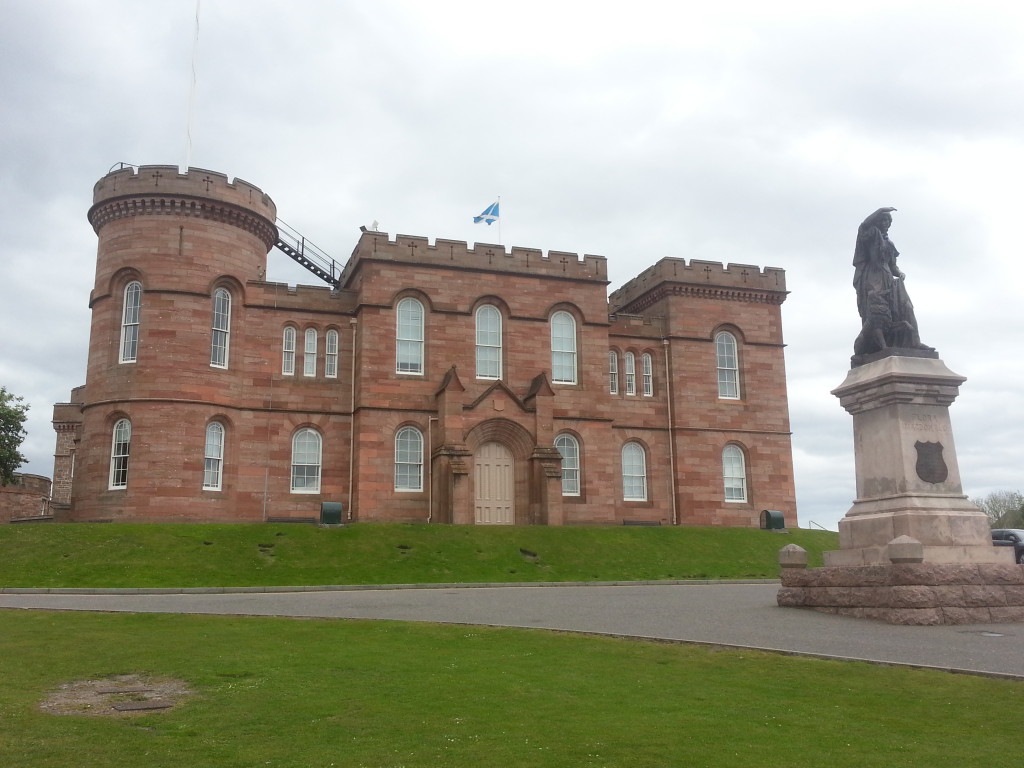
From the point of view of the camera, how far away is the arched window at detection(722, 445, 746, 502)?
41.3m

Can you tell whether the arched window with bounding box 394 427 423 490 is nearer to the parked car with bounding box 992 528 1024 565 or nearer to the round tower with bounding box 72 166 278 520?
the round tower with bounding box 72 166 278 520

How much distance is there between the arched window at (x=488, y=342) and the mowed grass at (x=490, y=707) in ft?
79.9

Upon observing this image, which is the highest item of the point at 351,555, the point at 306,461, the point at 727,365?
the point at 727,365

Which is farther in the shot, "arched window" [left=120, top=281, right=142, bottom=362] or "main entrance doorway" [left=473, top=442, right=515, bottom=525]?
"main entrance doorway" [left=473, top=442, right=515, bottom=525]

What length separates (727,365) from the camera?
140ft

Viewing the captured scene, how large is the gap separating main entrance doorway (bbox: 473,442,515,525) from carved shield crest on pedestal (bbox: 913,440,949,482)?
69.7 feet

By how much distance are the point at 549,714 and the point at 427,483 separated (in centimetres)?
2753

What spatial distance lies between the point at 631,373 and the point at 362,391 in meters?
12.3

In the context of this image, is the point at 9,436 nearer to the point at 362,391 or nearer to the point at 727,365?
the point at 362,391

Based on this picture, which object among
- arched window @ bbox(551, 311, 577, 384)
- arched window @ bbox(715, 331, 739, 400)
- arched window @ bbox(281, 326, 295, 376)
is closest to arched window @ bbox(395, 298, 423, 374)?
arched window @ bbox(281, 326, 295, 376)

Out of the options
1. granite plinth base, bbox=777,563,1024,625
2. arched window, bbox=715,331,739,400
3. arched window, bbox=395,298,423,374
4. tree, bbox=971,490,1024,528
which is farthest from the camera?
tree, bbox=971,490,1024,528

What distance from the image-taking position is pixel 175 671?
11.1 metres

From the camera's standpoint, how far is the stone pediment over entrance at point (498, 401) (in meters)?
36.3

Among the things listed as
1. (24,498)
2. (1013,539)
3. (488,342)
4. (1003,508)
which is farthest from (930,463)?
(1003,508)
